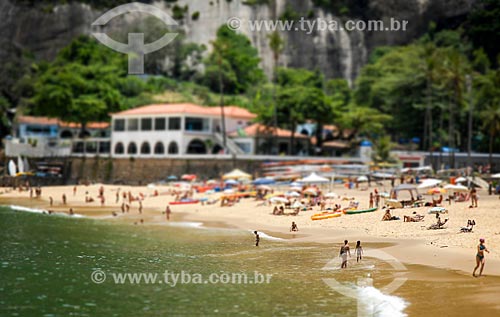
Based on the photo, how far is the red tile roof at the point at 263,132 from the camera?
73.3m

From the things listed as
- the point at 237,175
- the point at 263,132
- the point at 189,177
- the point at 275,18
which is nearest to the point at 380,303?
the point at 237,175

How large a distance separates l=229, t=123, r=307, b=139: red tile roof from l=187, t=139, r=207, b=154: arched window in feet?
12.0

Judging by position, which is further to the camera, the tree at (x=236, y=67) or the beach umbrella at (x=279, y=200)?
the tree at (x=236, y=67)

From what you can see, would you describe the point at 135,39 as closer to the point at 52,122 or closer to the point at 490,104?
the point at 52,122

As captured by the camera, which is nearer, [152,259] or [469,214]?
[152,259]

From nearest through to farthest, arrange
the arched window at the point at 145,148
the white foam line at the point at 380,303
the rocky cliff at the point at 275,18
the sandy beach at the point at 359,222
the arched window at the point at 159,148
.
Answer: the white foam line at the point at 380,303 → the sandy beach at the point at 359,222 → the arched window at the point at 159,148 → the arched window at the point at 145,148 → the rocky cliff at the point at 275,18

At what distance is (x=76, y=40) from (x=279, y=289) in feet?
268

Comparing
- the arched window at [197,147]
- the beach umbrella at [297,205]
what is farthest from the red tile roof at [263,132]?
the beach umbrella at [297,205]

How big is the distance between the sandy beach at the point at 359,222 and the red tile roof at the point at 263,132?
1397 centimetres

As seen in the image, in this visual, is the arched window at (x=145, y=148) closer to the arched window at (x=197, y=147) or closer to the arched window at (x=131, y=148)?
the arched window at (x=131, y=148)

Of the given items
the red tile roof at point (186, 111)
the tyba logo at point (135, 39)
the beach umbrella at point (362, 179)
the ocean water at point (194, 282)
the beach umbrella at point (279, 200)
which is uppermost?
the tyba logo at point (135, 39)

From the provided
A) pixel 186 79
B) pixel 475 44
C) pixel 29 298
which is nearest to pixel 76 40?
pixel 186 79

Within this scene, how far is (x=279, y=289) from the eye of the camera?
23375mm

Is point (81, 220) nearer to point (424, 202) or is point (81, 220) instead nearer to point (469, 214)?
point (424, 202)
